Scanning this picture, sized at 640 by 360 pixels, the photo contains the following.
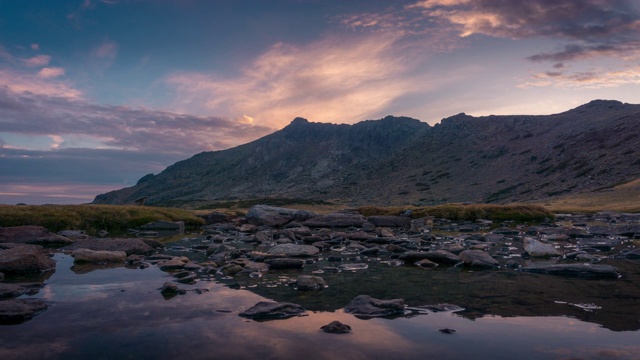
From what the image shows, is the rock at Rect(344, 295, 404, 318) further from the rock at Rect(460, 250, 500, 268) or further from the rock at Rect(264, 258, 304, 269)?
the rock at Rect(460, 250, 500, 268)

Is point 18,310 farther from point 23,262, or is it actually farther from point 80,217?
point 80,217

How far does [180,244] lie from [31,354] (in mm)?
21000

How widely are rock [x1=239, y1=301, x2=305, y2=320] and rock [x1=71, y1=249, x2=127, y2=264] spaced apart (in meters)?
12.4

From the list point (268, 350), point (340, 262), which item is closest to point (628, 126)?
point (340, 262)

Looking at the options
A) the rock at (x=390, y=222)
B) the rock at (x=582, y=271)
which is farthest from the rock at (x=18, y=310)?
the rock at (x=390, y=222)

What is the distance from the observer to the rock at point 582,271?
49.6 feet

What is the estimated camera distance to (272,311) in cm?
1057

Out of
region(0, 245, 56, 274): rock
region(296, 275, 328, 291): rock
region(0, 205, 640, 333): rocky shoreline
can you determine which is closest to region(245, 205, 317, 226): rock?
region(0, 205, 640, 333): rocky shoreline

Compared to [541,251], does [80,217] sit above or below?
above

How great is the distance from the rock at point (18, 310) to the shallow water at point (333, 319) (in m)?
0.31

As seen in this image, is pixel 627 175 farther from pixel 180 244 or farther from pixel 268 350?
pixel 268 350

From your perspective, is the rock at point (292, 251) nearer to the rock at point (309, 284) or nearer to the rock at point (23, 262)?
the rock at point (309, 284)

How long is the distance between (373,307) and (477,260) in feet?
29.7

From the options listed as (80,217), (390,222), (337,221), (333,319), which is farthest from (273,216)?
(333,319)
